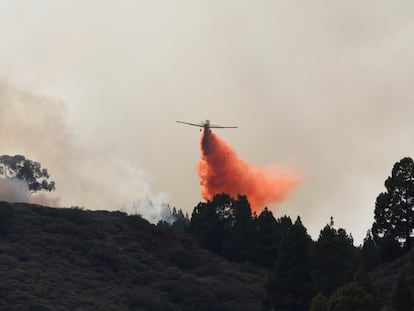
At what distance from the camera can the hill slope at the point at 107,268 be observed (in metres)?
102

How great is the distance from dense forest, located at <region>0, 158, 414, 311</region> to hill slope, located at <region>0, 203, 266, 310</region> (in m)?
0.15

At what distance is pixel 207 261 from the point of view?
127438mm

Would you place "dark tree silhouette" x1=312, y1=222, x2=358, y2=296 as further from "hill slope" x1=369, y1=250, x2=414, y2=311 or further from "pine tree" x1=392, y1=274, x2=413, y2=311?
"pine tree" x1=392, y1=274, x2=413, y2=311

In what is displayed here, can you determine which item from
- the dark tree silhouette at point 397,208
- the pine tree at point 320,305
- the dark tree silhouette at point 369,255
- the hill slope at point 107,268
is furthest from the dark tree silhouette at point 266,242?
the pine tree at point 320,305

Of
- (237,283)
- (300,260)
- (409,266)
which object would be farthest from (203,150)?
(409,266)

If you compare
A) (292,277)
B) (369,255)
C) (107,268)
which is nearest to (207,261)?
(107,268)

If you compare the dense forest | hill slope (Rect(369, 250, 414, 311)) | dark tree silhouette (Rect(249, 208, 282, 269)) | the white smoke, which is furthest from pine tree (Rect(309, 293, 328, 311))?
the white smoke

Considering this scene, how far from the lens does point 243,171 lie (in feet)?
536

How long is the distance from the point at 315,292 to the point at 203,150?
7170cm

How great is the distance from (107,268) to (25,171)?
65.5 meters

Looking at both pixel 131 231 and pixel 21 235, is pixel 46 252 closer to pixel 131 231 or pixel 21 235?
pixel 21 235

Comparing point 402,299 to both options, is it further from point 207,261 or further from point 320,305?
point 207,261

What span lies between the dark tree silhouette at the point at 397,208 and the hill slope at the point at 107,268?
18.8 meters

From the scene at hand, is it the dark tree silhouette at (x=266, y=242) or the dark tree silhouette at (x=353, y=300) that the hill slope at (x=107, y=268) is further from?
the dark tree silhouette at (x=353, y=300)
